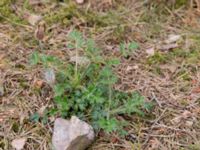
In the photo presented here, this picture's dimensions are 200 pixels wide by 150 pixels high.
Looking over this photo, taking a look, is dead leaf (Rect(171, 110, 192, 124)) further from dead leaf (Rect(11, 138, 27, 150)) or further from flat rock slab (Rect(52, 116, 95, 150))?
dead leaf (Rect(11, 138, 27, 150))

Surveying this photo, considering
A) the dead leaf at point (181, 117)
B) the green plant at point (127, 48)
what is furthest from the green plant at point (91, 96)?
the dead leaf at point (181, 117)

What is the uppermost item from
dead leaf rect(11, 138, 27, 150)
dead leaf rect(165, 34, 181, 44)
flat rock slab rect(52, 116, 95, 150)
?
dead leaf rect(165, 34, 181, 44)

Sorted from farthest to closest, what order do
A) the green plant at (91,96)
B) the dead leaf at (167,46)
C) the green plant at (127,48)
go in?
the dead leaf at (167,46)
the green plant at (127,48)
the green plant at (91,96)

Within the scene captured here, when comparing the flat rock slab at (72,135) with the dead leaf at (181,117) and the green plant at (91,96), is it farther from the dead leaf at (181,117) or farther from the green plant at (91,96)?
the dead leaf at (181,117)

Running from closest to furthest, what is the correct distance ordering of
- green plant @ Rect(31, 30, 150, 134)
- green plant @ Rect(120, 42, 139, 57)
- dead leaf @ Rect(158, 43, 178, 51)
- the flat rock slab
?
the flat rock slab → green plant @ Rect(31, 30, 150, 134) → green plant @ Rect(120, 42, 139, 57) → dead leaf @ Rect(158, 43, 178, 51)

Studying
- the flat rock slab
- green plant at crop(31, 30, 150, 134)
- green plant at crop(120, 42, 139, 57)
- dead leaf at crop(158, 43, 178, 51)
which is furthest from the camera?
dead leaf at crop(158, 43, 178, 51)

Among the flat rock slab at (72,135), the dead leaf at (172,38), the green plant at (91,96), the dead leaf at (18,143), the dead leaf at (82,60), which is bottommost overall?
the dead leaf at (18,143)

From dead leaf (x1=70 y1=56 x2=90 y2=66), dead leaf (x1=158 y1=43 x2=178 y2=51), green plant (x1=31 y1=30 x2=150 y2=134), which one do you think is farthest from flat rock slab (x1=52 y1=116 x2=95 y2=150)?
dead leaf (x1=158 y1=43 x2=178 y2=51)
